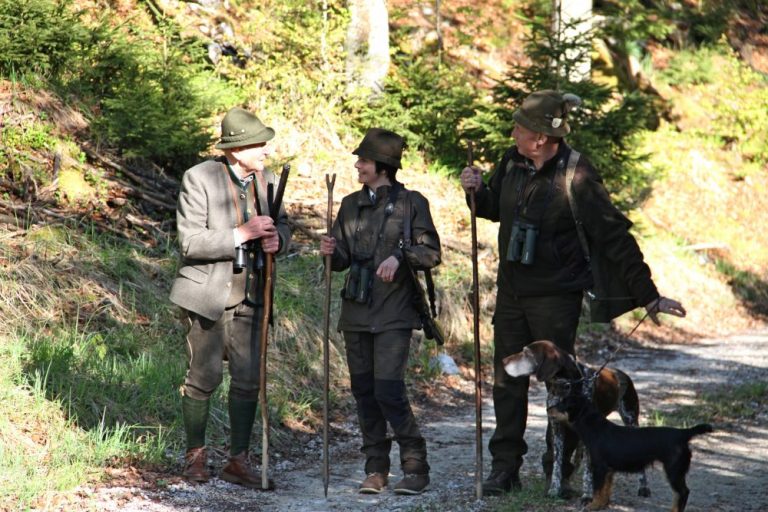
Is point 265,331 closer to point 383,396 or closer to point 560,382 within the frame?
point 383,396

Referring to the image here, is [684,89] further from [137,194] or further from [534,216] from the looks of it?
[534,216]

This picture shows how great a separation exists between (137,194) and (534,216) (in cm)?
592

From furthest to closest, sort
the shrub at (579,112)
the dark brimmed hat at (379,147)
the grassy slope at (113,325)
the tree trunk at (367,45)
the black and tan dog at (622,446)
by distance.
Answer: the tree trunk at (367,45), the shrub at (579,112), the grassy slope at (113,325), the dark brimmed hat at (379,147), the black and tan dog at (622,446)

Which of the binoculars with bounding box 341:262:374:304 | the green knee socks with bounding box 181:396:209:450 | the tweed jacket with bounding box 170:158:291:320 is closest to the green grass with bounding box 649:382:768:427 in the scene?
the binoculars with bounding box 341:262:374:304

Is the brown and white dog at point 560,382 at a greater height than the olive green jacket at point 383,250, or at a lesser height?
lesser

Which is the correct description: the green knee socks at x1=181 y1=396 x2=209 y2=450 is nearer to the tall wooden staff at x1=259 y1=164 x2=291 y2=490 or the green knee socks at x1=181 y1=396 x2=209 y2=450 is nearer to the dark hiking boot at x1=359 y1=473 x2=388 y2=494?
the tall wooden staff at x1=259 y1=164 x2=291 y2=490

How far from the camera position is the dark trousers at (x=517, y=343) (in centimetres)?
644

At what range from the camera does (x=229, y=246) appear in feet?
20.9

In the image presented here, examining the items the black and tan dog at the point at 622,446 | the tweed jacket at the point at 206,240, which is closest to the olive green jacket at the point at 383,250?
the tweed jacket at the point at 206,240

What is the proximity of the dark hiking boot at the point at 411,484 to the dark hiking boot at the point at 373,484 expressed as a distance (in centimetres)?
13

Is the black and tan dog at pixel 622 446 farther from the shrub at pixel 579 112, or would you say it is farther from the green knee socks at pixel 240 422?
the shrub at pixel 579 112

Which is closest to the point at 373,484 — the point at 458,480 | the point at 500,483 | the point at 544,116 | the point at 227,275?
the point at 458,480

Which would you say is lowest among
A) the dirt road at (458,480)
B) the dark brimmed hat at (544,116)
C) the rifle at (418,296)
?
the dirt road at (458,480)

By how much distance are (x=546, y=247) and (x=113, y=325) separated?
4.26m
